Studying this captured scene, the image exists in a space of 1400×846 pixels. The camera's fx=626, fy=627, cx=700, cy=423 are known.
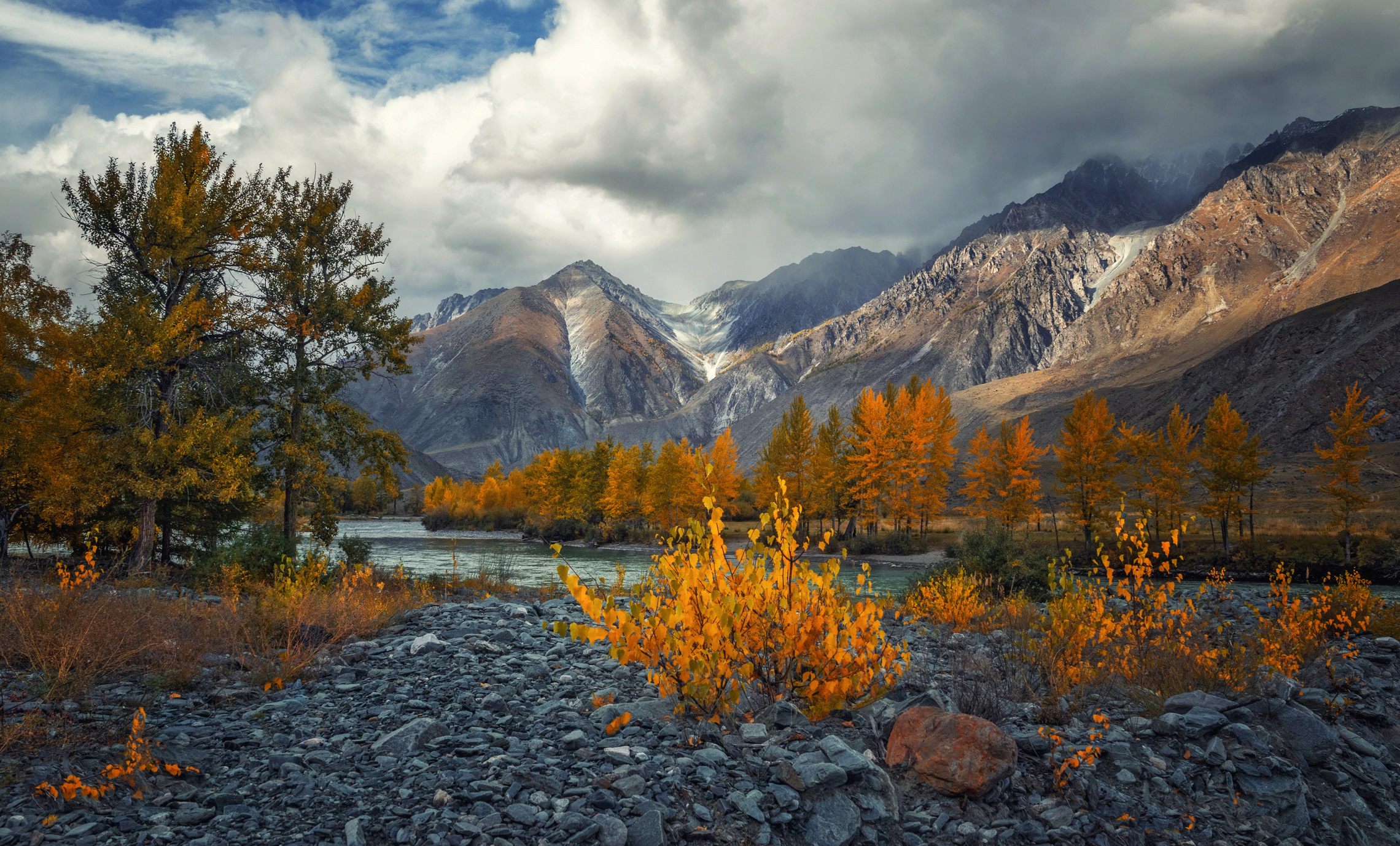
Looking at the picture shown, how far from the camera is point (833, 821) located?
3.57 m

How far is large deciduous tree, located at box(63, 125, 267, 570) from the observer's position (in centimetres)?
1382

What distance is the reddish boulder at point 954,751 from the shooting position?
397 centimetres

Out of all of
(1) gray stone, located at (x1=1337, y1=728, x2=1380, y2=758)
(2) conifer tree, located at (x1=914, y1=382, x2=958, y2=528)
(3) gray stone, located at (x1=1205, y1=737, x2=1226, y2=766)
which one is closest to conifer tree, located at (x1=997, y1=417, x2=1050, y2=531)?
(2) conifer tree, located at (x1=914, y1=382, x2=958, y2=528)

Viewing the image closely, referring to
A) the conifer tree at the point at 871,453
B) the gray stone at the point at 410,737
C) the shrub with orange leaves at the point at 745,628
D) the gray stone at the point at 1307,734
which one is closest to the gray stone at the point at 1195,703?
the gray stone at the point at 1307,734

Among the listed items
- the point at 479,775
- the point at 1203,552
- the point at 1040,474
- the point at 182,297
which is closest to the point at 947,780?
the point at 479,775

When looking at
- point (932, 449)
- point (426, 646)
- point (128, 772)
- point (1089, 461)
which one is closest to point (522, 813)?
point (128, 772)

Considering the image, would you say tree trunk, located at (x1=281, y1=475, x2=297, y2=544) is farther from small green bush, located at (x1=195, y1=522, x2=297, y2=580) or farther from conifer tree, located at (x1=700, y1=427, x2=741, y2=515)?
conifer tree, located at (x1=700, y1=427, x2=741, y2=515)

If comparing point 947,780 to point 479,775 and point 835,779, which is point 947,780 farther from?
point 479,775

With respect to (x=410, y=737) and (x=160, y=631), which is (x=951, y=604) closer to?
(x=410, y=737)

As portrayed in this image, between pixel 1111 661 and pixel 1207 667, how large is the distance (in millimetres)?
812

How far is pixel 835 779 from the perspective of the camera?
148 inches

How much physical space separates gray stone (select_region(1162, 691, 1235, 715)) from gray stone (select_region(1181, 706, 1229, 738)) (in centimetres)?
12

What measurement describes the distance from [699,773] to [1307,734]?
4.82 meters

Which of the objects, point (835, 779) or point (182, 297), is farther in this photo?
point (182, 297)
